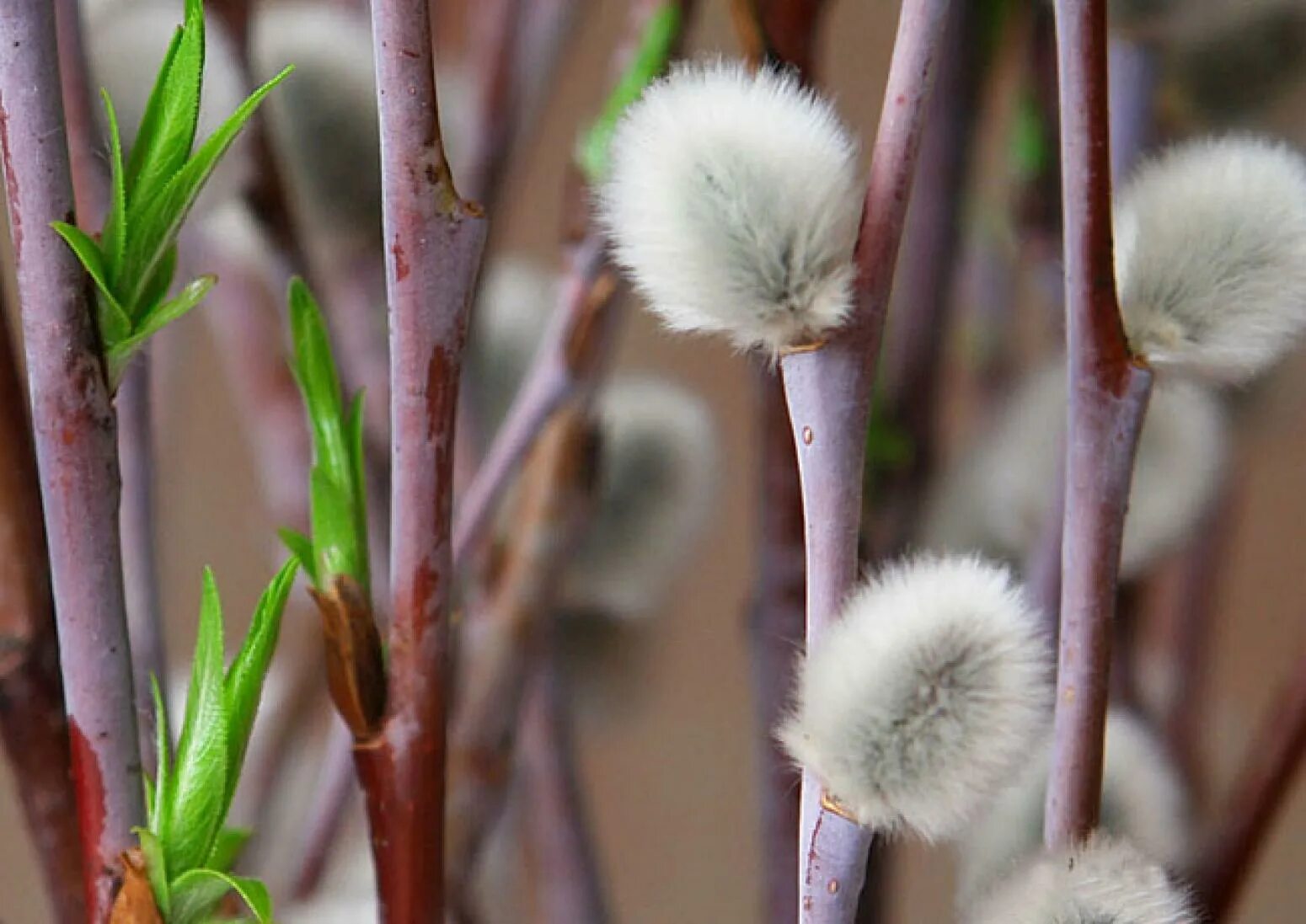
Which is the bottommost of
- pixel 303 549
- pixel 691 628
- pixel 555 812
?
pixel 691 628

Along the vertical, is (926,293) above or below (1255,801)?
above

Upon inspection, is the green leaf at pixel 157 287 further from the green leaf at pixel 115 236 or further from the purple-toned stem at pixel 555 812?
the purple-toned stem at pixel 555 812

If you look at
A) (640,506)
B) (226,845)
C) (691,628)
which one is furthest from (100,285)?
(691,628)

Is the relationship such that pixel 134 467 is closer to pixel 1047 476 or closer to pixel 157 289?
pixel 157 289

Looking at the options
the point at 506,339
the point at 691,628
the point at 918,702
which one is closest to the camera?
the point at 918,702

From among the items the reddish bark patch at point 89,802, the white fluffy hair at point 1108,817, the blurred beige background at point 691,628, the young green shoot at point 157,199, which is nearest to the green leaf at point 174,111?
the young green shoot at point 157,199

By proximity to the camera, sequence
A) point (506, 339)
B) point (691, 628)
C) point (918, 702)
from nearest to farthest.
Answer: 1. point (918, 702)
2. point (506, 339)
3. point (691, 628)
